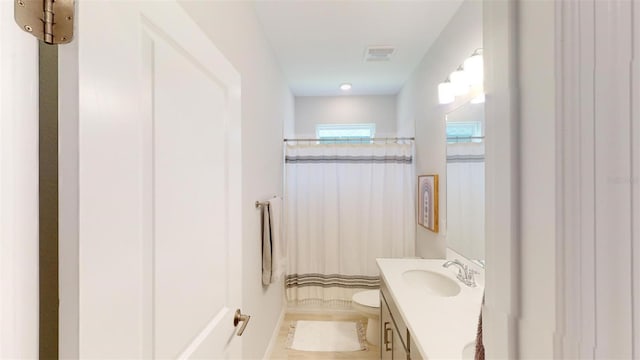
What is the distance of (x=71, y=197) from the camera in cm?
45

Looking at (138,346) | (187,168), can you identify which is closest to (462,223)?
(187,168)

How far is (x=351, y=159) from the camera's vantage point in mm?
3000

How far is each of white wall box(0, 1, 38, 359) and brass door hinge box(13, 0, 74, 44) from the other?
0.01 m

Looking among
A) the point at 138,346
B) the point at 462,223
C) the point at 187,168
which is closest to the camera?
the point at 138,346

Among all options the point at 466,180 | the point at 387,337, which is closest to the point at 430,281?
the point at 387,337

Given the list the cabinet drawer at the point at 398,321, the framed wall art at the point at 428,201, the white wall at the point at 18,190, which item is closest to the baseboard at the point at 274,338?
the cabinet drawer at the point at 398,321

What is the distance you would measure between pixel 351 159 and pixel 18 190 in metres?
2.70

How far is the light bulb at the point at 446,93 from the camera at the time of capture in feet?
6.56

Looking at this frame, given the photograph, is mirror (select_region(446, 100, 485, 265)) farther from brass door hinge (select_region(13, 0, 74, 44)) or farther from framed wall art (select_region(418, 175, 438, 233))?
brass door hinge (select_region(13, 0, 74, 44))

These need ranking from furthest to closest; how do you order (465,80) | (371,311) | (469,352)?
(371,311) → (465,80) → (469,352)

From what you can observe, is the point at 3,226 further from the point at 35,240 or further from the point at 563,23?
the point at 563,23

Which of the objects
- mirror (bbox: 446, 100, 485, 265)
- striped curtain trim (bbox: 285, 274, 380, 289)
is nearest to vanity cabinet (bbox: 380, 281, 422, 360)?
mirror (bbox: 446, 100, 485, 265)

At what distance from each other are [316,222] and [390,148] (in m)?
1.01

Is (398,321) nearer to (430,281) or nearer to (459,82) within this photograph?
(430,281)
